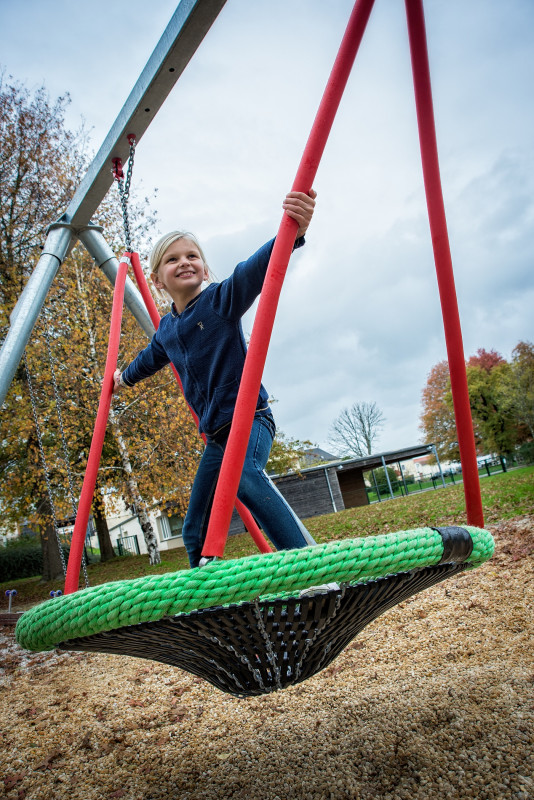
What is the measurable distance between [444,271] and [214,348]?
A: 76 cm

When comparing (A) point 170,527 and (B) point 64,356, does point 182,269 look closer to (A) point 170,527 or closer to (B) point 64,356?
(B) point 64,356

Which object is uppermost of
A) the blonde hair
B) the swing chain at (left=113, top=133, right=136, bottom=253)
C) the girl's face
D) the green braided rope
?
the swing chain at (left=113, top=133, right=136, bottom=253)

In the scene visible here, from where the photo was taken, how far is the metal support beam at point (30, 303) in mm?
2314

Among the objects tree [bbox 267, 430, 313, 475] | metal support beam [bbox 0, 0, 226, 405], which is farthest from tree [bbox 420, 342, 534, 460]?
metal support beam [bbox 0, 0, 226, 405]

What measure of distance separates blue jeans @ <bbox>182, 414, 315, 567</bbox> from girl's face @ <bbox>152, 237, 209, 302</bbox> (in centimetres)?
55

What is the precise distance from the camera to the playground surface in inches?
59.7

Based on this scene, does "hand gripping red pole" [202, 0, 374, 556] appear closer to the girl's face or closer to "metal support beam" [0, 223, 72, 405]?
the girl's face

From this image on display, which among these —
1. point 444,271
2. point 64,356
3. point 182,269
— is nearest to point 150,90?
point 182,269

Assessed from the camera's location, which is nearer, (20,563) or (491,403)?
(20,563)

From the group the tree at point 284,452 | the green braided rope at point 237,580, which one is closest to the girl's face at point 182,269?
the green braided rope at point 237,580

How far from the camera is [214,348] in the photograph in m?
1.72

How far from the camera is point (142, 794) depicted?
1688mm

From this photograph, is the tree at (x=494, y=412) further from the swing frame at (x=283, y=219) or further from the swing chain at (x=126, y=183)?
the swing frame at (x=283, y=219)

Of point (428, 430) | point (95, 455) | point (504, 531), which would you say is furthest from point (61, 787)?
point (428, 430)
